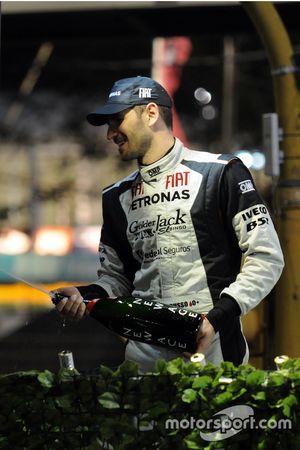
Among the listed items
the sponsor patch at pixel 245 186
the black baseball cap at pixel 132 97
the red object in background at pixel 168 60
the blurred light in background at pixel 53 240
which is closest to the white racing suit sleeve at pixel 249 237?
the sponsor patch at pixel 245 186

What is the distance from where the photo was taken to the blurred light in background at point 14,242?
10.0m

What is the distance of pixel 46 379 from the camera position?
343 centimetres

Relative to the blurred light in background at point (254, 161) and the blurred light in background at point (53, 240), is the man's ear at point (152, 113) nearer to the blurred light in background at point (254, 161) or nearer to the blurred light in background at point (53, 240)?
the blurred light in background at point (254, 161)

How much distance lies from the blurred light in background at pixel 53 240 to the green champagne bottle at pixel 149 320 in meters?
5.91

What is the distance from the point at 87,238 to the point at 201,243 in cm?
609

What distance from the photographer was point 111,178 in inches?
256

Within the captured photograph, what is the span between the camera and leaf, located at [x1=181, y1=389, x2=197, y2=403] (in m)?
3.35

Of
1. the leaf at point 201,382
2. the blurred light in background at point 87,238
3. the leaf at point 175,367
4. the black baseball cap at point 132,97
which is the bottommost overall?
the leaf at point 201,382

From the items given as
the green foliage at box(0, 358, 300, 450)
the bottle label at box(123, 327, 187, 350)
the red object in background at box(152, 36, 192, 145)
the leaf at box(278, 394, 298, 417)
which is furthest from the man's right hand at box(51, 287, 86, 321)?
the red object in background at box(152, 36, 192, 145)

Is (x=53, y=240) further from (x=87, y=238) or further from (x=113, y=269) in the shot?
(x=113, y=269)

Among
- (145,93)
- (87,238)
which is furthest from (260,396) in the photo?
(87,238)

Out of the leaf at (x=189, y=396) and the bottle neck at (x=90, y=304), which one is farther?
the bottle neck at (x=90, y=304)

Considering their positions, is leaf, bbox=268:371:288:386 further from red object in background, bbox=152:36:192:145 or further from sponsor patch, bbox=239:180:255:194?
red object in background, bbox=152:36:192:145

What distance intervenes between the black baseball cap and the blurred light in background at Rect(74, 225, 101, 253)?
14.6 feet
